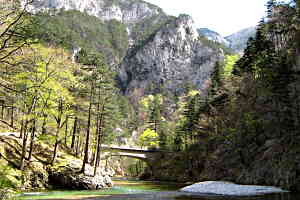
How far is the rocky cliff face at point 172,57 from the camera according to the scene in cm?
18012

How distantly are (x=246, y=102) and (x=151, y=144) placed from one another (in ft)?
135

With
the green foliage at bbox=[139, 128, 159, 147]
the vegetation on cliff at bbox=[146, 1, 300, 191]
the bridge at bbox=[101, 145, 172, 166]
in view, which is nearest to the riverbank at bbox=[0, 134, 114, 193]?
the vegetation on cliff at bbox=[146, 1, 300, 191]

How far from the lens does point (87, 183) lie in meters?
31.5

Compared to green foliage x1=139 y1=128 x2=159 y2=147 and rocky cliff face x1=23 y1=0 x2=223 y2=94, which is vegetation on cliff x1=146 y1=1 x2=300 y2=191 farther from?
rocky cliff face x1=23 y1=0 x2=223 y2=94

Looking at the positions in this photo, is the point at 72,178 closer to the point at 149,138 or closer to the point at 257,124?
the point at 257,124

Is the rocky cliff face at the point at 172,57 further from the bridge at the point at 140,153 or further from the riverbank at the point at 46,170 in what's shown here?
the riverbank at the point at 46,170

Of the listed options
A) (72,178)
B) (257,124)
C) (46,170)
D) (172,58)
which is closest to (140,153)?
(257,124)

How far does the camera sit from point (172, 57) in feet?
609

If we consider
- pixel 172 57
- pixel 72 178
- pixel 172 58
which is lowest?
pixel 72 178

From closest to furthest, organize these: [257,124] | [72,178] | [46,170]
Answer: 1. [46,170]
2. [72,178]
3. [257,124]

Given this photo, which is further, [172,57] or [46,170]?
[172,57]

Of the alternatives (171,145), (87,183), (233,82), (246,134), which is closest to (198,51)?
(171,145)

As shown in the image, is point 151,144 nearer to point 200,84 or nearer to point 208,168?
point 208,168

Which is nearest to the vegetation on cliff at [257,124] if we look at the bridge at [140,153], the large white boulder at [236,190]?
the large white boulder at [236,190]
